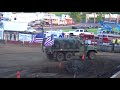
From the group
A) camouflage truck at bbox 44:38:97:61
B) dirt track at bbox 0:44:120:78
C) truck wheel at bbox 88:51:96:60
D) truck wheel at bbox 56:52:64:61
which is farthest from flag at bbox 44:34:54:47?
truck wheel at bbox 88:51:96:60

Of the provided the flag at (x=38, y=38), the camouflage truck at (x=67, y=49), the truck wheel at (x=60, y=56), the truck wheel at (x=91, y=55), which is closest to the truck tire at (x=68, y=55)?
the camouflage truck at (x=67, y=49)

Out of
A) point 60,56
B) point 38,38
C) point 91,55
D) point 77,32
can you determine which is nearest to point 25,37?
point 38,38

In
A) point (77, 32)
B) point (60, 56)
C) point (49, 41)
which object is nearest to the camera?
point (77, 32)

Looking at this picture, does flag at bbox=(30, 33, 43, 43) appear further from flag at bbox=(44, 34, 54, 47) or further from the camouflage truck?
the camouflage truck

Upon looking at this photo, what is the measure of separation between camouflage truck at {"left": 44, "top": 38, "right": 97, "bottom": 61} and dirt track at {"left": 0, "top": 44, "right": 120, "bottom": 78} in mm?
219

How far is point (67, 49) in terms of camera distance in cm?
1145

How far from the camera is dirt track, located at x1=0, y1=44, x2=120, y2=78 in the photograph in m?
10.9

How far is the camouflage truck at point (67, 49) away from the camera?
1128 centimetres

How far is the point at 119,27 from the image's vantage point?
11.0 metres

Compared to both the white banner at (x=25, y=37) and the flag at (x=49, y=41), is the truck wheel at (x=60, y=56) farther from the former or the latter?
the white banner at (x=25, y=37)

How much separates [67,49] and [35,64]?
4.07 ft

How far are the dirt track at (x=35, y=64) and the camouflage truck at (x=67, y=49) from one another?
0.22 metres

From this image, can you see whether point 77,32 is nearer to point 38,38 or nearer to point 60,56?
point 60,56
